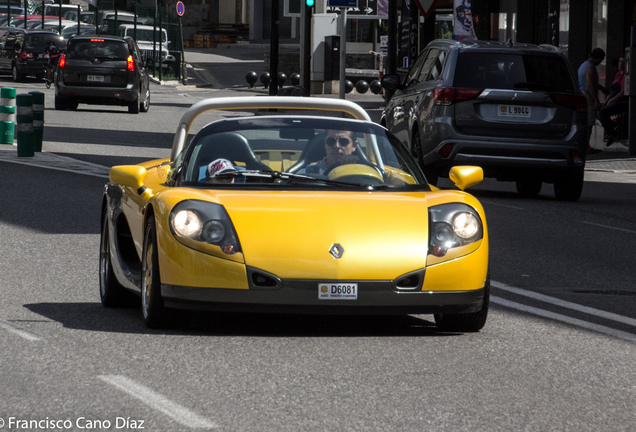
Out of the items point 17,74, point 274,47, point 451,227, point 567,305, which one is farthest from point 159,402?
point 17,74

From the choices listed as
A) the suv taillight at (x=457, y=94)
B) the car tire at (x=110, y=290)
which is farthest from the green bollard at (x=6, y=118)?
the car tire at (x=110, y=290)

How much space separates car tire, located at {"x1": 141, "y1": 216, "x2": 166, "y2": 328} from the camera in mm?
6555

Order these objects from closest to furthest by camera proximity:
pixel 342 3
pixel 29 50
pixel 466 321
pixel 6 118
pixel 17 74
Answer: pixel 466 321
pixel 6 118
pixel 342 3
pixel 29 50
pixel 17 74

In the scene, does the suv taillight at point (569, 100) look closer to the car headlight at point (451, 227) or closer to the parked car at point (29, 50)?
the car headlight at point (451, 227)

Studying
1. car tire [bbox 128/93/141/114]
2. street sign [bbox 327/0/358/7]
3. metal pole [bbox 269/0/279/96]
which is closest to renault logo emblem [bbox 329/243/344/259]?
street sign [bbox 327/0/358/7]

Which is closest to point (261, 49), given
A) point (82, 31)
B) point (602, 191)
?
point (82, 31)

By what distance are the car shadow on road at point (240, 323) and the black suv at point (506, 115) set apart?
7599 mm

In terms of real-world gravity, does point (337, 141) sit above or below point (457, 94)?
above

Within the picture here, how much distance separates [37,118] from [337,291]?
45.6ft

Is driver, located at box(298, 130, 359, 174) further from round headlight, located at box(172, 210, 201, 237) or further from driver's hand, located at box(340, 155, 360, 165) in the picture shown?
round headlight, located at box(172, 210, 201, 237)

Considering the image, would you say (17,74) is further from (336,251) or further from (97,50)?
(336,251)

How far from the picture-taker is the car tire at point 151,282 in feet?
21.5

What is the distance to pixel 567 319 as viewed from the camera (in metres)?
7.54

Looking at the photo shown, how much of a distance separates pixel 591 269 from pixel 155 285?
4.45m
